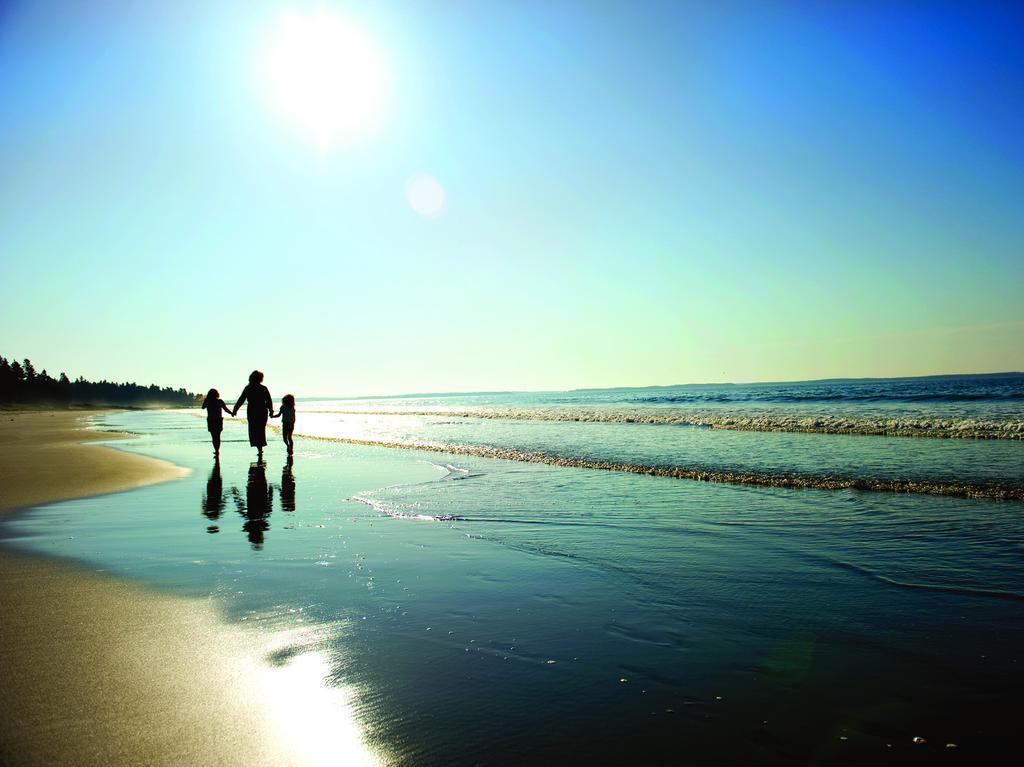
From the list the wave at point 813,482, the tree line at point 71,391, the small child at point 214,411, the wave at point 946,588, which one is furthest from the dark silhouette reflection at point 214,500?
the tree line at point 71,391

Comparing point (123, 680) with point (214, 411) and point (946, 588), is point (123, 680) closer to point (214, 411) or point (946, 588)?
point (946, 588)

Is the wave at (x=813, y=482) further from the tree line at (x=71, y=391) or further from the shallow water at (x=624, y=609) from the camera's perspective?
the tree line at (x=71, y=391)

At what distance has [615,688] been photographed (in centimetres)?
367

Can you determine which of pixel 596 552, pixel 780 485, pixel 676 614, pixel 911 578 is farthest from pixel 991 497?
pixel 676 614

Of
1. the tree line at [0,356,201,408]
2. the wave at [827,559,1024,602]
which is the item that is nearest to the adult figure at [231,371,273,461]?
the wave at [827,559,1024,602]

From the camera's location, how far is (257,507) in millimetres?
10547

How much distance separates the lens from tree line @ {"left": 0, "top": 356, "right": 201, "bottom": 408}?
295 feet

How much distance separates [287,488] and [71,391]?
128 meters

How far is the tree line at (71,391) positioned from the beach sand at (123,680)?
105 meters

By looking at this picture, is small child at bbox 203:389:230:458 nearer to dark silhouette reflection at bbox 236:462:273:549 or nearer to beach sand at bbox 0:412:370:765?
dark silhouette reflection at bbox 236:462:273:549

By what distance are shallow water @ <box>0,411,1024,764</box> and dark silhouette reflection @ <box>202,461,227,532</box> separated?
0.32ft

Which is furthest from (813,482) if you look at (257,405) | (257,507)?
(257,405)

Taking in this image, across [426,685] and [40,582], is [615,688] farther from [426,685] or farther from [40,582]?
[40,582]

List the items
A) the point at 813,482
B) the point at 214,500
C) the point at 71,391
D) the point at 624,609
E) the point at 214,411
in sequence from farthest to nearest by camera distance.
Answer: the point at 71,391 < the point at 214,411 < the point at 813,482 < the point at 214,500 < the point at 624,609
